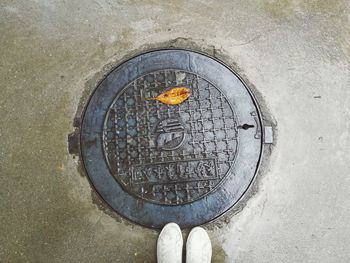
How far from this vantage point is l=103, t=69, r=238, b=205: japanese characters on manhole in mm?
2193

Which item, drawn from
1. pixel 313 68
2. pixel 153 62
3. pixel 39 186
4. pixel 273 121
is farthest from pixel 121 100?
pixel 313 68

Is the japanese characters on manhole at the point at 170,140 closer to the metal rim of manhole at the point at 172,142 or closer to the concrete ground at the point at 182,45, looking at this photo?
the metal rim of manhole at the point at 172,142

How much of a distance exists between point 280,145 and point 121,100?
3.29 ft

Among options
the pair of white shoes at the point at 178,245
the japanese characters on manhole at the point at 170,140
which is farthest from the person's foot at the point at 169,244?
the japanese characters on manhole at the point at 170,140

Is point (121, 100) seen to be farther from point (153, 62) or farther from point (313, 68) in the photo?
point (313, 68)

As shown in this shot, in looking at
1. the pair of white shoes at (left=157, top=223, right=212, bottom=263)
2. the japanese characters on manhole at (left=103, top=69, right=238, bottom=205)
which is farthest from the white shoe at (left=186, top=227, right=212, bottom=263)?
the japanese characters on manhole at (left=103, top=69, right=238, bottom=205)

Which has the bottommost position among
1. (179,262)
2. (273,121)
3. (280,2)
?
(179,262)

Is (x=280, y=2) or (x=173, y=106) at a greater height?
(x=280, y=2)

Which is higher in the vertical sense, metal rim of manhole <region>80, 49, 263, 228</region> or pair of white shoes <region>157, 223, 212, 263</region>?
metal rim of manhole <region>80, 49, 263, 228</region>

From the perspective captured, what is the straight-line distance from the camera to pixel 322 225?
2.20 m

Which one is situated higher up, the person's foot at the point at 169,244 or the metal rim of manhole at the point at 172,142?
the metal rim of manhole at the point at 172,142

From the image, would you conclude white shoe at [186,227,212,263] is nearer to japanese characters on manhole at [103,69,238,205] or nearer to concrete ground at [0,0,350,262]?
concrete ground at [0,0,350,262]

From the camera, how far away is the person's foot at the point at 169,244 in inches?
84.2

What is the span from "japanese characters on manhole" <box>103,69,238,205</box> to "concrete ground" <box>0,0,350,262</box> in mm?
235
